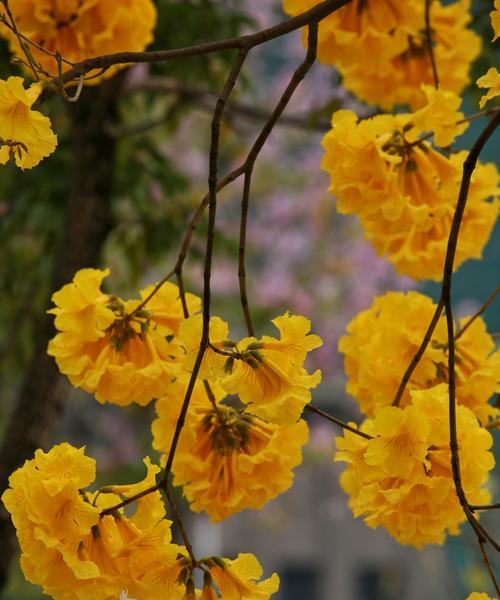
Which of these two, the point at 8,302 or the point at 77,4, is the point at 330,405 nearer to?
the point at 8,302

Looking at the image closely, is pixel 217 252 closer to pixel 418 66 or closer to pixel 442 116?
pixel 418 66

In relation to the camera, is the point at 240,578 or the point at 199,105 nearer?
the point at 240,578

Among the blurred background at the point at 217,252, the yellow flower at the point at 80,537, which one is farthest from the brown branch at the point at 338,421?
the blurred background at the point at 217,252

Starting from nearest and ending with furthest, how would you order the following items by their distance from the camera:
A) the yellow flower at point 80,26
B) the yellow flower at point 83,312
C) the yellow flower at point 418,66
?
the yellow flower at point 83,312, the yellow flower at point 80,26, the yellow flower at point 418,66

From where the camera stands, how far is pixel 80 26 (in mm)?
1078

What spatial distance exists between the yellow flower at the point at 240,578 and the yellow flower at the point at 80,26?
491 mm

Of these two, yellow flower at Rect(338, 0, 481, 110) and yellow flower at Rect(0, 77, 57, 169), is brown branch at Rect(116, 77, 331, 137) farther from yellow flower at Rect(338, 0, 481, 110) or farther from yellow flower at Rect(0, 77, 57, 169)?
yellow flower at Rect(0, 77, 57, 169)

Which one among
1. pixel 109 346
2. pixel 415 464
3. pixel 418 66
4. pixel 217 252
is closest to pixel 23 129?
pixel 109 346

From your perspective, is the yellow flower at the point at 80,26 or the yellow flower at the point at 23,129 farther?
the yellow flower at the point at 80,26

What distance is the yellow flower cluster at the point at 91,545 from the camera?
2.42 feet

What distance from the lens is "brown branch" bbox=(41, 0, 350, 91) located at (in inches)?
28.1

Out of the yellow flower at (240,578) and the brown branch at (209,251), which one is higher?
the brown branch at (209,251)

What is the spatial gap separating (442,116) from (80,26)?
1.16 ft

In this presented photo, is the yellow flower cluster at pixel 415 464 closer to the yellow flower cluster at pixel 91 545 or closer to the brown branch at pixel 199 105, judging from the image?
the yellow flower cluster at pixel 91 545
